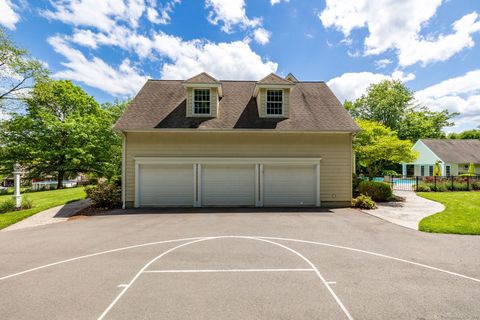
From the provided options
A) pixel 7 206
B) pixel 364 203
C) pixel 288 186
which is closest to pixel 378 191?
pixel 364 203

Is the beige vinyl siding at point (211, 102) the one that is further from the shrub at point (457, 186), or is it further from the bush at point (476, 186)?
the bush at point (476, 186)

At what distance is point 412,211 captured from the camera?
1166 cm

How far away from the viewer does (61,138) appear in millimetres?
24844

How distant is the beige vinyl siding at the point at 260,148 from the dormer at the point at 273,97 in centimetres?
174

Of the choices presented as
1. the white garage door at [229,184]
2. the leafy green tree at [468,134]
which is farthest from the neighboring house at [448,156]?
the leafy green tree at [468,134]

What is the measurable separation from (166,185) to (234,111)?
635 cm

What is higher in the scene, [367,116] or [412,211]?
[367,116]

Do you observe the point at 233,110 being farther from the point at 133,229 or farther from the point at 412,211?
the point at 412,211

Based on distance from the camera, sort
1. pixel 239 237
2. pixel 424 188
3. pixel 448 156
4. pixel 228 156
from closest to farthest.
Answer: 1. pixel 239 237
2. pixel 228 156
3. pixel 424 188
4. pixel 448 156

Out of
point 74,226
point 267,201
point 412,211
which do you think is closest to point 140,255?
point 74,226

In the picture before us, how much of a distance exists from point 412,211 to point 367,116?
4053cm

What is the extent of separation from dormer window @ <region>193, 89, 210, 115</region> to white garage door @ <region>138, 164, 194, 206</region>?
3.56m

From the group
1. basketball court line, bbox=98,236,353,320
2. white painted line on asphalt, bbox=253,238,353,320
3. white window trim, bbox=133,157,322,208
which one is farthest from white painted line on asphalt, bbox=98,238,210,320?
white window trim, bbox=133,157,322,208

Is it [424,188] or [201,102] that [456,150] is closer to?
[424,188]
